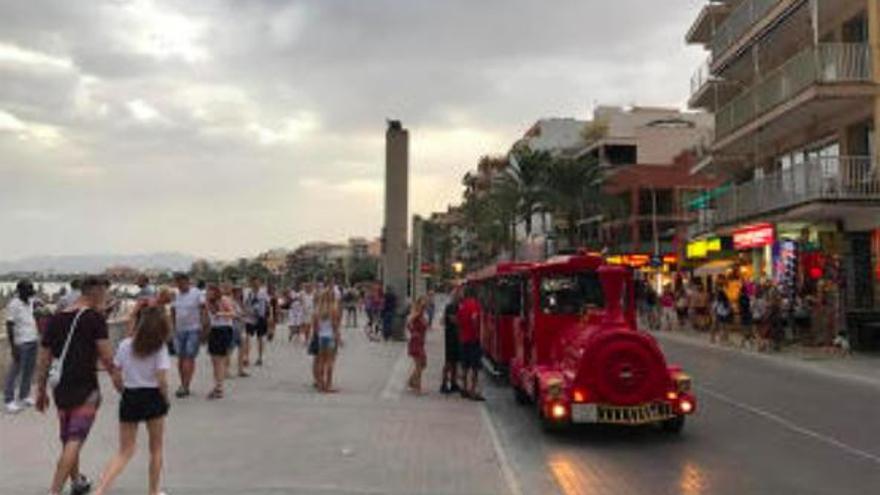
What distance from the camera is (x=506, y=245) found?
339 ft

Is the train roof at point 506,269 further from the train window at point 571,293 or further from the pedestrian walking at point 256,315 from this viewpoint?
the pedestrian walking at point 256,315

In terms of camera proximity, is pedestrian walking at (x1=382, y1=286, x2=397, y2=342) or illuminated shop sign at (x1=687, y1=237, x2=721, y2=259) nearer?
pedestrian walking at (x1=382, y1=286, x2=397, y2=342)

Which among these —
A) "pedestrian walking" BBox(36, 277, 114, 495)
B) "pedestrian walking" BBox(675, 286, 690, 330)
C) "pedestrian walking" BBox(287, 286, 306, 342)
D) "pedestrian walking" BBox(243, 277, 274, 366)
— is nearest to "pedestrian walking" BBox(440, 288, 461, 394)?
"pedestrian walking" BBox(243, 277, 274, 366)

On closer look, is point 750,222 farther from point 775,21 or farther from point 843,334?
point 843,334

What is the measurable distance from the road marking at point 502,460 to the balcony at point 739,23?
86.7 ft

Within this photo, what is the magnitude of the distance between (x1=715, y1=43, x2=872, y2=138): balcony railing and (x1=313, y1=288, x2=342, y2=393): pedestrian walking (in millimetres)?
20470

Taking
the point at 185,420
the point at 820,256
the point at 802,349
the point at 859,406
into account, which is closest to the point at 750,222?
the point at 820,256

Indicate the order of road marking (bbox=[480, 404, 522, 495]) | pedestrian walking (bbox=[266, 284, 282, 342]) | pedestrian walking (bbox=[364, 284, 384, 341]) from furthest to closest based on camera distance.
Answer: pedestrian walking (bbox=[364, 284, 384, 341])
pedestrian walking (bbox=[266, 284, 282, 342])
road marking (bbox=[480, 404, 522, 495])

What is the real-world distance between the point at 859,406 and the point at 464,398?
6.05 meters

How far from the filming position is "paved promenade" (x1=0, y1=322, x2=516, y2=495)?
9992 millimetres

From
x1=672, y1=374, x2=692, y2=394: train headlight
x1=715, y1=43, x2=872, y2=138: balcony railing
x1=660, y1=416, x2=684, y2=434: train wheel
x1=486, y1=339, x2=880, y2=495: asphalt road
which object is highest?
x1=715, y1=43, x2=872, y2=138: balcony railing

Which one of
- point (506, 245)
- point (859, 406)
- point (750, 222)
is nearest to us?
point (859, 406)

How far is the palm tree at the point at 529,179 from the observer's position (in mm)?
91438

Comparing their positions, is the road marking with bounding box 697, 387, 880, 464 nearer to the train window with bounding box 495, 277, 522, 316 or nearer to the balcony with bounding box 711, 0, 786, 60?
the train window with bounding box 495, 277, 522, 316
